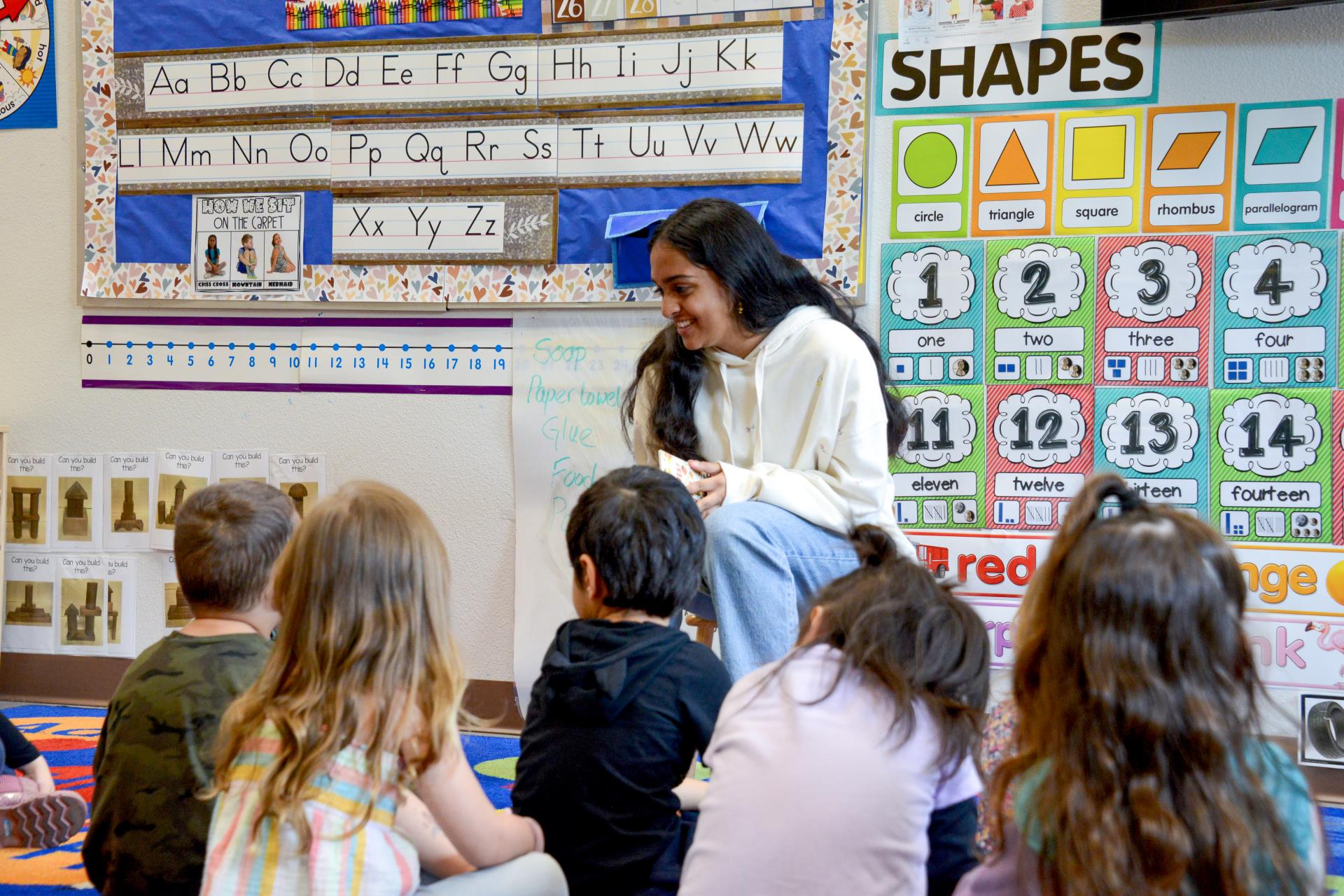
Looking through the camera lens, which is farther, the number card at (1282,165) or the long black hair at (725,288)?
the number card at (1282,165)

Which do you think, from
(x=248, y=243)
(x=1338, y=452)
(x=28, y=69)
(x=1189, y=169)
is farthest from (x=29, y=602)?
(x=1338, y=452)

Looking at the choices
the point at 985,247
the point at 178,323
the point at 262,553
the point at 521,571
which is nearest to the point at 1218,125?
the point at 985,247

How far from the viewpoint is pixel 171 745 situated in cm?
126

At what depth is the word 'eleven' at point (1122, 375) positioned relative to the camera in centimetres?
225

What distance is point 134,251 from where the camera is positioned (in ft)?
9.39

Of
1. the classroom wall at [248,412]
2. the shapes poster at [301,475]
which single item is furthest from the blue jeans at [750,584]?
the shapes poster at [301,475]

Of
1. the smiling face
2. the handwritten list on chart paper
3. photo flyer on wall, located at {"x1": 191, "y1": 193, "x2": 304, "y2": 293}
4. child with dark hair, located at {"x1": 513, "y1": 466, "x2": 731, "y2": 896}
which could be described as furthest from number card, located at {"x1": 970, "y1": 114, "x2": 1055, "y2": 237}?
photo flyer on wall, located at {"x1": 191, "y1": 193, "x2": 304, "y2": 293}

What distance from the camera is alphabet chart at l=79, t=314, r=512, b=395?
8.82ft

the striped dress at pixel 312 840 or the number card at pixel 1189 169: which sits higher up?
the number card at pixel 1189 169

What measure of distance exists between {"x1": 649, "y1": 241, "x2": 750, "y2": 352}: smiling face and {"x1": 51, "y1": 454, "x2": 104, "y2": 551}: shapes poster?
1620 mm

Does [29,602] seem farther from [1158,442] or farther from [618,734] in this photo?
[1158,442]

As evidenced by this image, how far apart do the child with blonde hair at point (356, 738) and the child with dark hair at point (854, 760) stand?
260mm

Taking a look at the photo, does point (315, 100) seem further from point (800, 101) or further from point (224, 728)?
point (224, 728)

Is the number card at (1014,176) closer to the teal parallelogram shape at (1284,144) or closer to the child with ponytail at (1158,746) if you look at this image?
the teal parallelogram shape at (1284,144)
